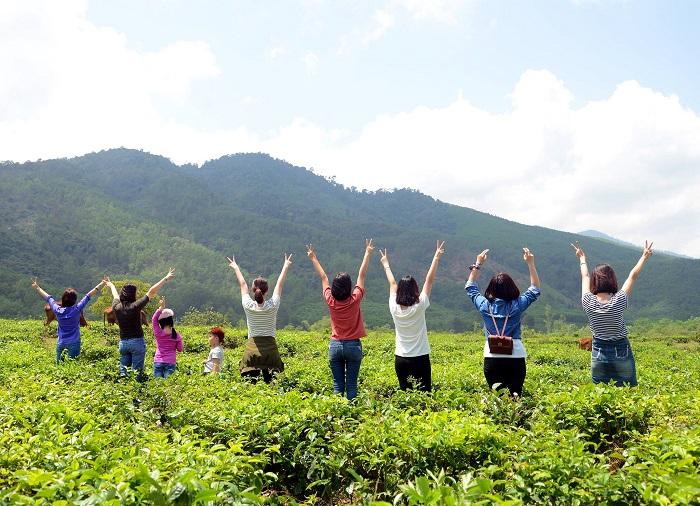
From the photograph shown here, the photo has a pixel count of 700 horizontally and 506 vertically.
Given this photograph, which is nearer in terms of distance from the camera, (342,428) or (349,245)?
(342,428)

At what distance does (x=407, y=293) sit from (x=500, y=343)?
4.79ft

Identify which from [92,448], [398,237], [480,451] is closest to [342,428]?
[480,451]

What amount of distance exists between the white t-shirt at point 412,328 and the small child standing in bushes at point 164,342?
4.40 m

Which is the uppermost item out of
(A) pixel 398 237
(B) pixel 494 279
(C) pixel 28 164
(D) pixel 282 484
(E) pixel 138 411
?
(C) pixel 28 164

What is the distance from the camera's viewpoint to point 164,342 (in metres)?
9.41

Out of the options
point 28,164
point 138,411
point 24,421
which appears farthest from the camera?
point 28,164

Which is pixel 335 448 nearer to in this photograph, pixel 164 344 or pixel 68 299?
pixel 164 344

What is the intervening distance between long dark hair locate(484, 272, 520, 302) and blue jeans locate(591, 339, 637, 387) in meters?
1.22

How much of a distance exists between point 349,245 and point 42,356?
147 meters

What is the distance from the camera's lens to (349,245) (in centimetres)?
15962

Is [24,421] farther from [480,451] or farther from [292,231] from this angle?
[292,231]

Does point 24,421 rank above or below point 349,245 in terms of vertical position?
below

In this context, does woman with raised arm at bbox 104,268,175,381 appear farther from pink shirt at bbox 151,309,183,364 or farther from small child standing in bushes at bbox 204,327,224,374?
small child standing in bushes at bbox 204,327,224,374

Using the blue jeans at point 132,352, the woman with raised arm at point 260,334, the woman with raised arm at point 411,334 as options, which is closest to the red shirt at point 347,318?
the woman with raised arm at point 411,334
